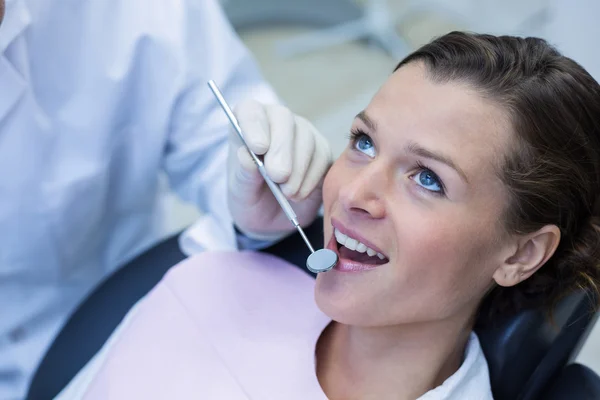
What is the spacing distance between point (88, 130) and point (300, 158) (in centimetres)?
42

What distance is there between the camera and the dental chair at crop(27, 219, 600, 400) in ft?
3.50

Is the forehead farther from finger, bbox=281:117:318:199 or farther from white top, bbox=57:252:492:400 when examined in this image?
white top, bbox=57:252:492:400

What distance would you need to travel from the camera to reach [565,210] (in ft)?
3.19

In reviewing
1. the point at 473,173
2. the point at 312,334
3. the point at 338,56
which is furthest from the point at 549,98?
the point at 338,56

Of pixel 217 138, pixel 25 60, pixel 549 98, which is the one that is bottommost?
pixel 217 138

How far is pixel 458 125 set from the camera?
2.96 feet

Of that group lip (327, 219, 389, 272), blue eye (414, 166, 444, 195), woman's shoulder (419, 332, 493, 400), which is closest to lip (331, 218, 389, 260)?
lip (327, 219, 389, 272)

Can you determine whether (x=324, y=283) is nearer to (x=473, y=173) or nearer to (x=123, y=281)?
(x=473, y=173)

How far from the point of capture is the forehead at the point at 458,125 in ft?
2.96

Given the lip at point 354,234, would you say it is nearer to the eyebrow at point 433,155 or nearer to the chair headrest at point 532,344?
the eyebrow at point 433,155

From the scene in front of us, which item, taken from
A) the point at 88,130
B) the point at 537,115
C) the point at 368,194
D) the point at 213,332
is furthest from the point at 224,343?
the point at 537,115

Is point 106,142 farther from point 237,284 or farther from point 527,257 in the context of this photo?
point 527,257

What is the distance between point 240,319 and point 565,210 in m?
0.51

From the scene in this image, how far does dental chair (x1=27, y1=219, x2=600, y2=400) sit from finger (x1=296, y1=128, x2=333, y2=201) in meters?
0.13
